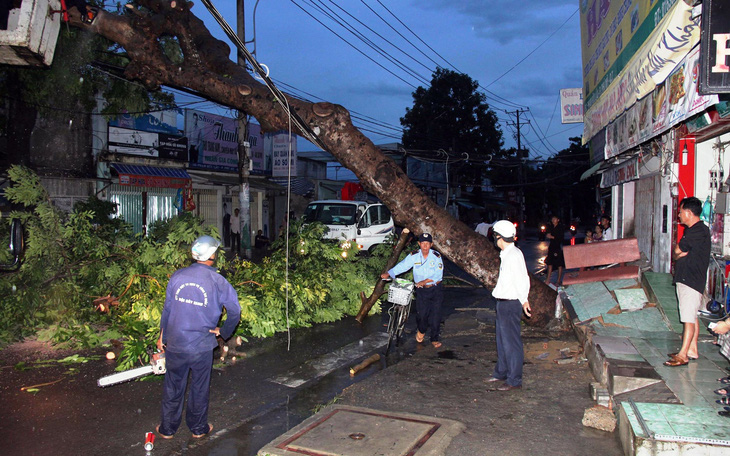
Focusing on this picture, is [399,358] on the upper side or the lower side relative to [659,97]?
lower

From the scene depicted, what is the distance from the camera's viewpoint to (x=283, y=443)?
431 centimetres

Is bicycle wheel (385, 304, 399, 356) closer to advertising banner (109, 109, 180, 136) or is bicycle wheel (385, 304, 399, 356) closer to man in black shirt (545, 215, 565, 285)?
man in black shirt (545, 215, 565, 285)

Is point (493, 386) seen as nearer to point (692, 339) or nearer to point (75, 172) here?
point (692, 339)

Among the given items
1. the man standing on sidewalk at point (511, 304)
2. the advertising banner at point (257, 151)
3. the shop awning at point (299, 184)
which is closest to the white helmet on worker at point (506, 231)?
the man standing on sidewalk at point (511, 304)

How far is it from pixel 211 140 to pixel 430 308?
62.4 feet

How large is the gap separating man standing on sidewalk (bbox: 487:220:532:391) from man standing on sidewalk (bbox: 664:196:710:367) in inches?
60.9

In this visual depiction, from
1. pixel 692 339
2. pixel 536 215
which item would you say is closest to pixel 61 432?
pixel 692 339

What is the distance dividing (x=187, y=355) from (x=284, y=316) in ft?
13.8

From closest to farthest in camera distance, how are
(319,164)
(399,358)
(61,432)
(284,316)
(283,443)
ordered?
(283,443), (61,432), (399,358), (284,316), (319,164)

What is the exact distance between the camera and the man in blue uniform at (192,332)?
14.4 ft

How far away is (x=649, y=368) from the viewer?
506 centimetres

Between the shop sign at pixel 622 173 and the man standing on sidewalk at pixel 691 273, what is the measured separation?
20.8ft

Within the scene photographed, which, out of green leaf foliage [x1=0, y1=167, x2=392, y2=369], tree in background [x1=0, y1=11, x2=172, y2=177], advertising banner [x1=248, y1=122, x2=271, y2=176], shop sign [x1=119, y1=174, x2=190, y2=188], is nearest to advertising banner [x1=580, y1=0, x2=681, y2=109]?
green leaf foliage [x1=0, y1=167, x2=392, y2=369]

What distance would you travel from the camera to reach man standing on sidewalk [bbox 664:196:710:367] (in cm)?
542
